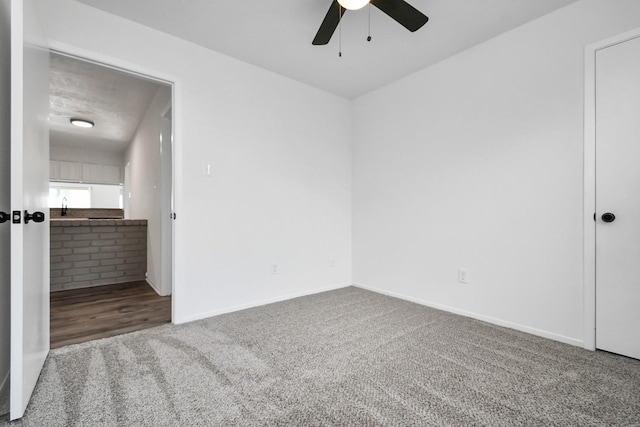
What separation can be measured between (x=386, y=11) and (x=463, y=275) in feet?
6.99

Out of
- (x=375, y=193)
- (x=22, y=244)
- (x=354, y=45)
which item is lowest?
(x=22, y=244)

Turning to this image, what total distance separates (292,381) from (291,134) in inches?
94.5

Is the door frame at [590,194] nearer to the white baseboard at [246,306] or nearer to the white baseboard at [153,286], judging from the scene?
the white baseboard at [246,306]

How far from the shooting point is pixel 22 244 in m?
1.27

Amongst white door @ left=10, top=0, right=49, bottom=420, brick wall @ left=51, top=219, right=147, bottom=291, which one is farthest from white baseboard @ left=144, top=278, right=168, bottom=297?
white door @ left=10, top=0, right=49, bottom=420

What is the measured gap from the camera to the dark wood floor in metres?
2.31

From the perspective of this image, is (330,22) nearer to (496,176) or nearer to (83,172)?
(496,176)

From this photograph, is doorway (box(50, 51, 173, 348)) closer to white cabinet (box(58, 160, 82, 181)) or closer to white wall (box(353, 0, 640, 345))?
white cabinet (box(58, 160, 82, 181))

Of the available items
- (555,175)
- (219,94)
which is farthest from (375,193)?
(219,94)

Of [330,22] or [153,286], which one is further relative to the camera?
[153,286]

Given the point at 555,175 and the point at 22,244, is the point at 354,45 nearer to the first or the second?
the point at 555,175

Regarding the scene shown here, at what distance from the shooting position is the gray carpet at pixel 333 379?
1.30 meters

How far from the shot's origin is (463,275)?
8.60 feet

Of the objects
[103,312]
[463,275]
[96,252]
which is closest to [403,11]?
[463,275]
